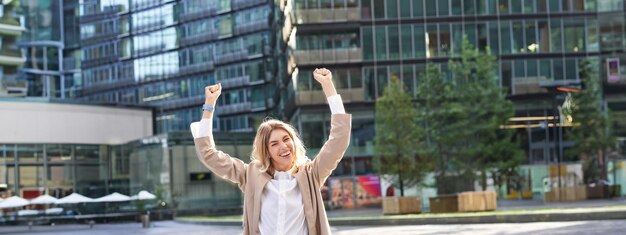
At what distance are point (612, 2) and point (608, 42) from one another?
→ 2.27 meters

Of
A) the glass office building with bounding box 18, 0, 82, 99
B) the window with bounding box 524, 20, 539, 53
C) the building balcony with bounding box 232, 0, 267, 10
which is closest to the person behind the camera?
the window with bounding box 524, 20, 539, 53

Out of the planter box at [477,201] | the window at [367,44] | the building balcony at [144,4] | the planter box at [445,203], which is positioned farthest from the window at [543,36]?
the building balcony at [144,4]

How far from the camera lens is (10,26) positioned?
89.0 meters

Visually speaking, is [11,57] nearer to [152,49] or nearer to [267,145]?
[152,49]

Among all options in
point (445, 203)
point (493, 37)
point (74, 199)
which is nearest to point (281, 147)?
point (445, 203)

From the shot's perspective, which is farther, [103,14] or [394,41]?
[103,14]

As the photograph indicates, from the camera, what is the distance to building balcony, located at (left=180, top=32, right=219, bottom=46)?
113 meters

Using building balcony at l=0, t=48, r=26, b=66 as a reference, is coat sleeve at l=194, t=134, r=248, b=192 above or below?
below

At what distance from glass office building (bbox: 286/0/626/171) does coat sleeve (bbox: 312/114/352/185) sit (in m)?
62.4

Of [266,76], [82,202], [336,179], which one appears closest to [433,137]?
[336,179]

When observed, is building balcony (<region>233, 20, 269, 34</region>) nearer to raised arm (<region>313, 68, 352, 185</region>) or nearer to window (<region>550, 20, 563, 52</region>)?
window (<region>550, 20, 563, 52</region>)

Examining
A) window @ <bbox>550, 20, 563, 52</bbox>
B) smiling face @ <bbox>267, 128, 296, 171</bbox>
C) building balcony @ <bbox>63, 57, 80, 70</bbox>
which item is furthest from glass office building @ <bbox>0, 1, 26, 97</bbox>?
smiling face @ <bbox>267, 128, 296, 171</bbox>

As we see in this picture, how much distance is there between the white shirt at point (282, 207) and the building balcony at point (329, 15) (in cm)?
6265

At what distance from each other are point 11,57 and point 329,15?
1259 inches
